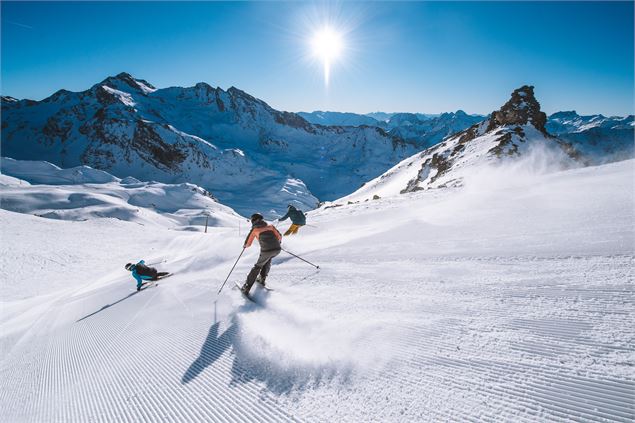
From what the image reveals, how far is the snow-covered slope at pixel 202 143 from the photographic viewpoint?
431 ft

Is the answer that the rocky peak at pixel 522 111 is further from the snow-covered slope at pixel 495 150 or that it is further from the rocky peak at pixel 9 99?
the rocky peak at pixel 9 99

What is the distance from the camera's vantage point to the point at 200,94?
19450 centimetres

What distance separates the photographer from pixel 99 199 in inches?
1777

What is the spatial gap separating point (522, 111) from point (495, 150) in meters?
18.1

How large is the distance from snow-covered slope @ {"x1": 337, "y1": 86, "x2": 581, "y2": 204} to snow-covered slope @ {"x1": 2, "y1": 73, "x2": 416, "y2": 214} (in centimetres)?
6158

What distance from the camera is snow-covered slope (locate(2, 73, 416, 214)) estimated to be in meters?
131

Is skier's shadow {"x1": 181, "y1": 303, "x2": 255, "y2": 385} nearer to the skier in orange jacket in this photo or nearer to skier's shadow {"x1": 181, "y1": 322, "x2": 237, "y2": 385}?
skier's shadow {"x1": 181, "y1": 322, "x2": 237, "y2": 385}

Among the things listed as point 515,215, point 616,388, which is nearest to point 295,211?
point 515,215

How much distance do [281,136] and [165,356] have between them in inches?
7504

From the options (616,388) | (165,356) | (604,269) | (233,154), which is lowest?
(165,356)

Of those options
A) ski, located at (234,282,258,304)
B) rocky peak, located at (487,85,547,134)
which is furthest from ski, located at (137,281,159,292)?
rocky peak, located at (487,85,547,134)

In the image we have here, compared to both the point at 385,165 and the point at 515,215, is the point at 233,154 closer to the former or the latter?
the point at 385,165

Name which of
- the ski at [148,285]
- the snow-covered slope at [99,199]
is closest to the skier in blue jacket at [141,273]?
the ski at [148,285]

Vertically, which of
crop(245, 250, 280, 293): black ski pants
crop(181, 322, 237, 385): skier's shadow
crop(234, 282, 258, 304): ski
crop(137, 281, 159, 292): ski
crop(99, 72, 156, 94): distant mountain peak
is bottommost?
crop(137, 281, 159, 292): ski
